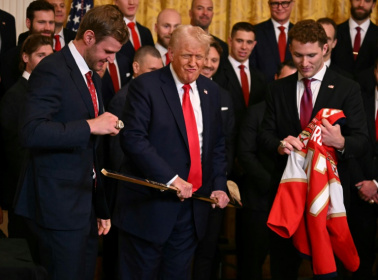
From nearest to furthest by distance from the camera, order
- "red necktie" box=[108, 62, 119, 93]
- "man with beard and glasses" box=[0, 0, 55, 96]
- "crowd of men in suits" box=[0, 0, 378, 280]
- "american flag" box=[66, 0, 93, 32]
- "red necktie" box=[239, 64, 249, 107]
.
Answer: "crowd of men in suits" box=[0, 0, 378, 280] < "man with beard and glasses" box=[0, 0, 55, 96] < "red necktie" box=[108, 62, 119, 93] < "red necktie" box=[239, 64, 249, 107] < "american flag" box=[66, 0, 93, 32]

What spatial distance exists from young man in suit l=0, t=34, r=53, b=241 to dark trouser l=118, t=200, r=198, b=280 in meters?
1.10

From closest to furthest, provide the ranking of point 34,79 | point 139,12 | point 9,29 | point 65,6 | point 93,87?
1. point 34,79
2. point 93,87
3. point 9,29
4. point 65,6
5. point 139,12

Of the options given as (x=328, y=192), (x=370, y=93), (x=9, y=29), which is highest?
(x=9, y=29)

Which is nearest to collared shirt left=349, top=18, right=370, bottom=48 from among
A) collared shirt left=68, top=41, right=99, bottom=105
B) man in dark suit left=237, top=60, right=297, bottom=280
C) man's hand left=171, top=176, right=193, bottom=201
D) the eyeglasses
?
the eyeglasses

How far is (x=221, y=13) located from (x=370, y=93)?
88.6 inches

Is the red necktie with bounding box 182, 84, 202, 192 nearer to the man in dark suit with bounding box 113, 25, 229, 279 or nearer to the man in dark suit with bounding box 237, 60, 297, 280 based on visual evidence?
the man in dark suit with bounding box 113, 25, 229, 279

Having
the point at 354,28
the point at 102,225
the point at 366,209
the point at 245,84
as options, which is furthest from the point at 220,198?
the point at 354,28

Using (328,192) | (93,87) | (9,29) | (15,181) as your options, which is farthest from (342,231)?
(9,29)

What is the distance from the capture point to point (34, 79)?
3.15 meters

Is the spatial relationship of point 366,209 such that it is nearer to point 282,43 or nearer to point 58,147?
point 282,43

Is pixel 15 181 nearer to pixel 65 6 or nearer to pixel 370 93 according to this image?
pixel 65 6

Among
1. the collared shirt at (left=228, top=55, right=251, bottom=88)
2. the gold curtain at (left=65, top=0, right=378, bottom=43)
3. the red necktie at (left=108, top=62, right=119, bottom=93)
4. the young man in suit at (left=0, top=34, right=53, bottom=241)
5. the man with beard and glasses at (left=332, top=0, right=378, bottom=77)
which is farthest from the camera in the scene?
the gold curtain at (left=65, top=0, right=378, bottom=43)

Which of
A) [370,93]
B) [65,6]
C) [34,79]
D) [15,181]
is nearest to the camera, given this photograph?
[34,79]

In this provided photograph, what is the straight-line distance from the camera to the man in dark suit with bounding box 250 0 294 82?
20.4 ft
